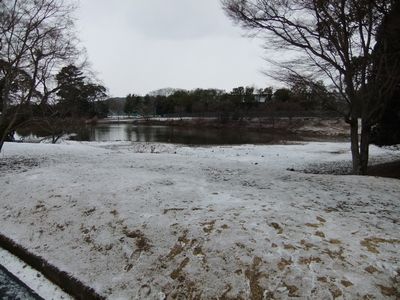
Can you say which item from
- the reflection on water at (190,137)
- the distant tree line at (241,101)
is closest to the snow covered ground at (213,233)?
the distant tree line at (241,101)

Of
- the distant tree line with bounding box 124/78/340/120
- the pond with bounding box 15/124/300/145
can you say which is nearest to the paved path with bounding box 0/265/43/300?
the distant tree line with bounding box 124/78/340/120

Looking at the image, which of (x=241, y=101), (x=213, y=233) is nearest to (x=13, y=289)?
(x=213, y=233)

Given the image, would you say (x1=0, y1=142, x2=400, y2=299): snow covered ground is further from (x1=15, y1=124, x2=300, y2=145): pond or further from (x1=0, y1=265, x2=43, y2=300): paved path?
(x1=15, y1=124, x2=300, y2=145): pond

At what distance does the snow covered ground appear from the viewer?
3.89 m

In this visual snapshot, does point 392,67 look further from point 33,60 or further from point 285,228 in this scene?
point 33,60

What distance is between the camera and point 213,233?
4742 millimetres

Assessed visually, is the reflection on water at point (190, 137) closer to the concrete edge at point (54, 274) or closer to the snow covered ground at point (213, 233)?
the snow covered ground at point (213, 233)

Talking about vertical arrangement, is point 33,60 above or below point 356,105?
above

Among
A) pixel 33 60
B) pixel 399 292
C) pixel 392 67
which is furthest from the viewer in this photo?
pixel 33 60

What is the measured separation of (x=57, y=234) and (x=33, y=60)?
978 cm

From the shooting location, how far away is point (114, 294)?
167 inches

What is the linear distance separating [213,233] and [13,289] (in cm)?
270

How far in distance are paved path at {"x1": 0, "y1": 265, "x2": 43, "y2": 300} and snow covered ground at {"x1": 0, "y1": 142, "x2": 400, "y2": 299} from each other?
51 cm

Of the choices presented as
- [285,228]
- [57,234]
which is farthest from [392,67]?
[57,234]
